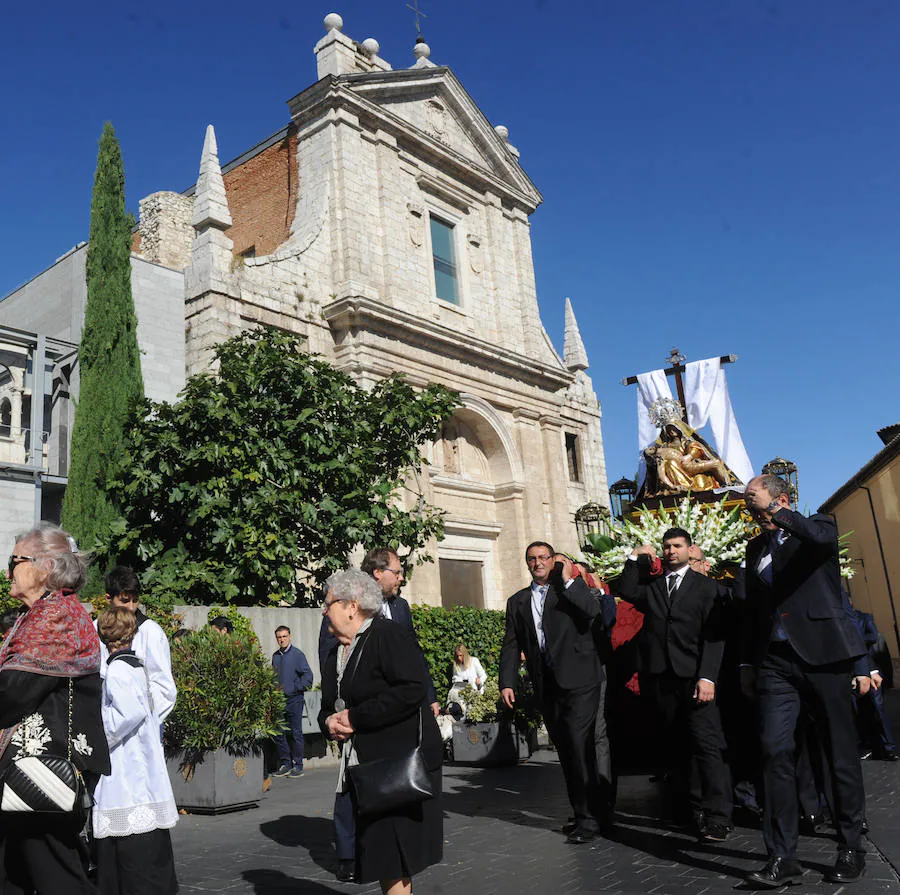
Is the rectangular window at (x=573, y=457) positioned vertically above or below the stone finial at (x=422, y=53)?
below

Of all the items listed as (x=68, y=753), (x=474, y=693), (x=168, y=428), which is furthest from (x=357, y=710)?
(x=168, y=428)

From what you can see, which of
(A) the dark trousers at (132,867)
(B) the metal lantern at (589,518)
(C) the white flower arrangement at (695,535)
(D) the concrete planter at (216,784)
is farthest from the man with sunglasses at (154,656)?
(B) the metal lantern at (589,518)

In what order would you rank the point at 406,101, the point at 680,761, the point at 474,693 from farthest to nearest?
the point at 406,101, the point at 474,693, the point at 680,761

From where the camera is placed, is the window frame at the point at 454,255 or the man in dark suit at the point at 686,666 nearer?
the man in dark suit at the point at 686,666

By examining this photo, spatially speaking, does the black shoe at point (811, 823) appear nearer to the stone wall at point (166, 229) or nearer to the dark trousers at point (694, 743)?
the dark trousers at point (694, 743)

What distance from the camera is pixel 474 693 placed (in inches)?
439

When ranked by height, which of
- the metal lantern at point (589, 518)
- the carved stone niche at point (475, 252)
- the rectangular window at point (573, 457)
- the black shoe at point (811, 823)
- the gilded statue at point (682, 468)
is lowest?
the black shoe at point (811, 823)

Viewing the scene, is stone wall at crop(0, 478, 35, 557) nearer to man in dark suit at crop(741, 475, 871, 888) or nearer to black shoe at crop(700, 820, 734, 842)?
black shoe at crop(700, 820, 734, 842)

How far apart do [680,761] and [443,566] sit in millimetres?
16338

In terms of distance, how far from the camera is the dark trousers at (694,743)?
5.57 m

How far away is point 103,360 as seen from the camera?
15.4 m

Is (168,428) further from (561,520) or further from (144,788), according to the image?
(561,520)

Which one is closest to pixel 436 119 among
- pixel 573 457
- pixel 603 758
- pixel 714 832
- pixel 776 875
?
pixel 573 457

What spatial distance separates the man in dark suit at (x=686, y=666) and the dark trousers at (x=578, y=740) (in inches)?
19.2
